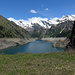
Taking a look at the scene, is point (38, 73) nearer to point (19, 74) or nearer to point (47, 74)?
point (47, 74)

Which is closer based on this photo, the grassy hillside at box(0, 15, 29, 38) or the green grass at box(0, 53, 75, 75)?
the green grass at box(0, 53, 75, 75)

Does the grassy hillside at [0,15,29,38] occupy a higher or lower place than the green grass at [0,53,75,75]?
higher

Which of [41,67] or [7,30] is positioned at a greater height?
[7,30]

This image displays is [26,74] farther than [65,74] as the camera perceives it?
Yes

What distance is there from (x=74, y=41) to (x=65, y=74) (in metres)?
20.7

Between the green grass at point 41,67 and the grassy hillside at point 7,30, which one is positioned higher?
the grassy hillside at point 7,30

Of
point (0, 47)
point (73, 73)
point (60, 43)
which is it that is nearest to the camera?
point (73, 73)

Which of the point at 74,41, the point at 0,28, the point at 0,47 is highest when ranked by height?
the point at 0,28

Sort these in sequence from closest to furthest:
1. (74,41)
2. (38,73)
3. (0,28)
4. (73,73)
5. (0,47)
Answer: (73,73), (38,73), (74,41), (0,47), (0,28)

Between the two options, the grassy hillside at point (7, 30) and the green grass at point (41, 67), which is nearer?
the green grass at point (41, 67)

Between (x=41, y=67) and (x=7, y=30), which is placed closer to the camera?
(x=41, y=67)

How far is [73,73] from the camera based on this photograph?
698 centimetres

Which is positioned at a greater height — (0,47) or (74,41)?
(74,41)

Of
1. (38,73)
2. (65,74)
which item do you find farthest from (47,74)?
(65,74)
